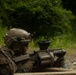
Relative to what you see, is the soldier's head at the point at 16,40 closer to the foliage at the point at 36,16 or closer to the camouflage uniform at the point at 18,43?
the camouflage uniform at the point at 18,43

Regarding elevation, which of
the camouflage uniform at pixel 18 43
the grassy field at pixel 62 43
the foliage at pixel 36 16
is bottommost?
the grassy field at pixel 62 43

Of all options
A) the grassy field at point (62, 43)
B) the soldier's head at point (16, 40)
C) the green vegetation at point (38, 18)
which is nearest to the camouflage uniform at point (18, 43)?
the soldier's head at point (16, 40)

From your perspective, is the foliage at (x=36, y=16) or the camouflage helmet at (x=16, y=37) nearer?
the camouflage helmet at (x=16, y=37)

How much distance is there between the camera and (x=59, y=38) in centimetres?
1861

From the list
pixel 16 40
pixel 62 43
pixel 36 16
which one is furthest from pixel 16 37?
pixel 36 16

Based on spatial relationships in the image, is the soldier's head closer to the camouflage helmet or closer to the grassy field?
A: the camouflage helmet

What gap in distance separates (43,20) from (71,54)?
333 cm

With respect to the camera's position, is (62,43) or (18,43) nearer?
(18,43)

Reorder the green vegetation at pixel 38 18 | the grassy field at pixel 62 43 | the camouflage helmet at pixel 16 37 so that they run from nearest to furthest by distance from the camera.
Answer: the camouflage helmet at pixel 16 37, the grassy field at pixel 62 43, the green vegetation at pixel 38 18

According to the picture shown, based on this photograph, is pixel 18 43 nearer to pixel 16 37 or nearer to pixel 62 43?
pixel 16 37

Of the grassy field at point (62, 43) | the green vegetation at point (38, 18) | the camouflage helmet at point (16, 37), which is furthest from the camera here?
the green vegetation at point (38, 18)

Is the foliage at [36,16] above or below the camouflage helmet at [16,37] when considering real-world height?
below

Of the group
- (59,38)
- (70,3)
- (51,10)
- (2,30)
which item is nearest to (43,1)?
(51,10)

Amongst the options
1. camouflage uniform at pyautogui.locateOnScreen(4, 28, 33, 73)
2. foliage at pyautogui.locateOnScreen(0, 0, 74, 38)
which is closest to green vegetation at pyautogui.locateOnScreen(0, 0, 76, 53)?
foliage at pyautogui.locateOnScreen(0, 0, 74, 38)
